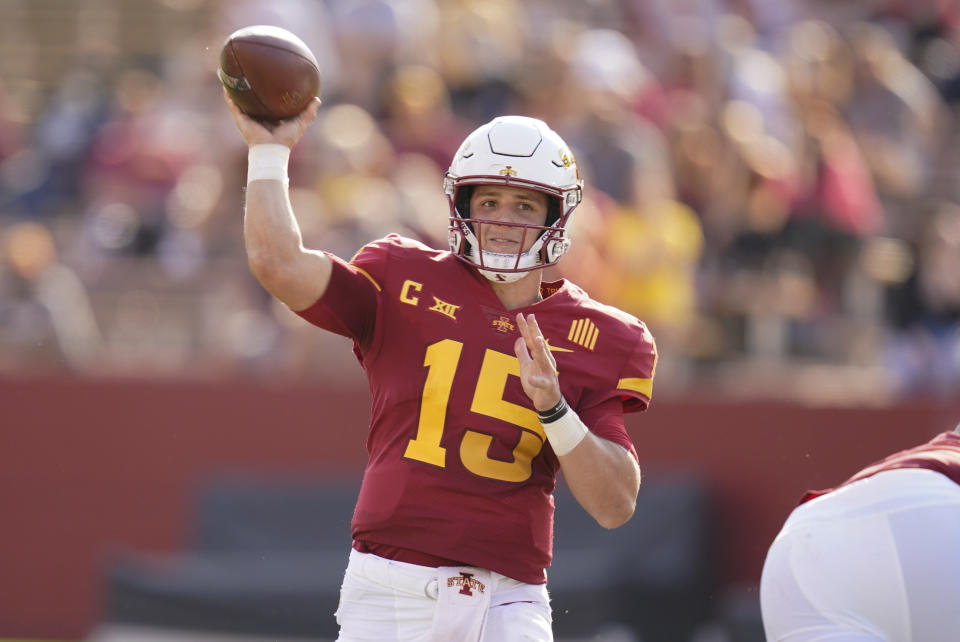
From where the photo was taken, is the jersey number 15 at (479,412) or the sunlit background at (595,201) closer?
the jersey number 15 at (479,412)

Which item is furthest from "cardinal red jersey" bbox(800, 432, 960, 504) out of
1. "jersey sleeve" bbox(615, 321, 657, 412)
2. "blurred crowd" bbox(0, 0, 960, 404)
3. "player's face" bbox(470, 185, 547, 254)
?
"blurred crowd" bbox(0, 0, 960, 404)

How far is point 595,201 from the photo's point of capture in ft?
28.9

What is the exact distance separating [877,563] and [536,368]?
3.06ft

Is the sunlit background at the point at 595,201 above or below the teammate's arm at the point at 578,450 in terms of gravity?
above

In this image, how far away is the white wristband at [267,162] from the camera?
371 centimetres

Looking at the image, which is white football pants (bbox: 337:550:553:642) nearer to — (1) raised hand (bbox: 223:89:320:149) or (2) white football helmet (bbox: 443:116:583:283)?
(2) white football helmet (bbox: 443:116:583:283)

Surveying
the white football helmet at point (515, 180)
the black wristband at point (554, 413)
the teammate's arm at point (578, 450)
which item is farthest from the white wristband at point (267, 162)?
the black wristband at point (554, 413)

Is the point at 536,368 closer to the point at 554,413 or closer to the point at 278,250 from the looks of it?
the point at 554,413

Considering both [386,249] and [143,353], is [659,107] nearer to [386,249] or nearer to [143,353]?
[143,353]

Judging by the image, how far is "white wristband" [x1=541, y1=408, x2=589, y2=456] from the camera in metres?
3.68

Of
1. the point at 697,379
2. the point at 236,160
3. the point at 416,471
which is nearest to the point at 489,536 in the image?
the point at 416,471

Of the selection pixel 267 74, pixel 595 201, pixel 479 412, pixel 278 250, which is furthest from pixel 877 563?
pixel 595 201

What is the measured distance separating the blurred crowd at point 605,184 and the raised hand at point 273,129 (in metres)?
4.27

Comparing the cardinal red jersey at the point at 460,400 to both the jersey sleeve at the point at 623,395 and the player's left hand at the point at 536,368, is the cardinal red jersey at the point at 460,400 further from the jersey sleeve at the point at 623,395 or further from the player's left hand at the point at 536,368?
the player's left hand at the point at 536,368
